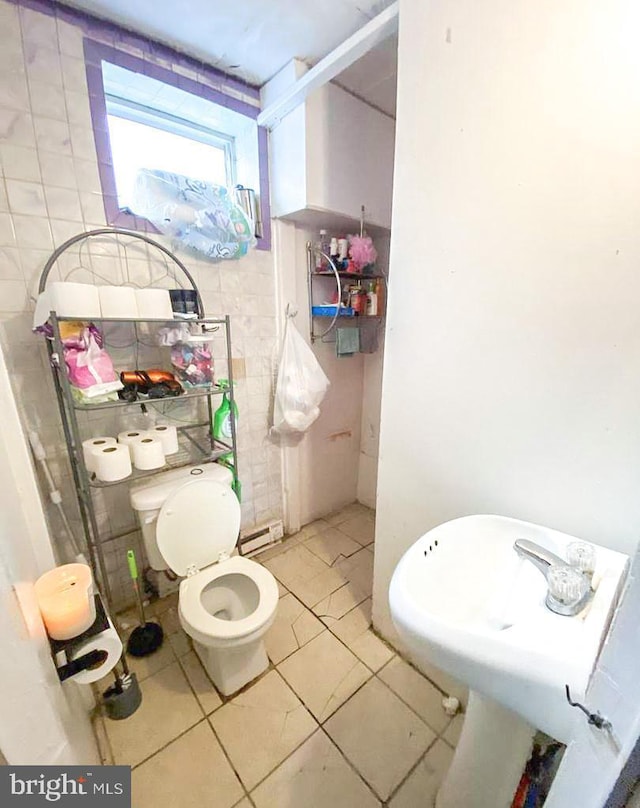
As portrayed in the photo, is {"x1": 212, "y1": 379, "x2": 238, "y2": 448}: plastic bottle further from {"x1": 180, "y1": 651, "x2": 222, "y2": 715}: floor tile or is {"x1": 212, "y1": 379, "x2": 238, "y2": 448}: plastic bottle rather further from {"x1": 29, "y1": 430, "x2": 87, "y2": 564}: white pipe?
{"x1": 180, "y1": 651, "x2": 222, "y2": 715}: floor tile

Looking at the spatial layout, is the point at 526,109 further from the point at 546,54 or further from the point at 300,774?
the point at 300,774

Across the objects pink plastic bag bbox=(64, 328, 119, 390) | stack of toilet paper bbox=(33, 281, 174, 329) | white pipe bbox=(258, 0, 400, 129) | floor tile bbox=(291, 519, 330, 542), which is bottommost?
floor tile bbox=(291, 519, 330, 542)

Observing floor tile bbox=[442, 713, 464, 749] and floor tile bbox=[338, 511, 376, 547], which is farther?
floor tile bbox=[338, 511, 376, 547]

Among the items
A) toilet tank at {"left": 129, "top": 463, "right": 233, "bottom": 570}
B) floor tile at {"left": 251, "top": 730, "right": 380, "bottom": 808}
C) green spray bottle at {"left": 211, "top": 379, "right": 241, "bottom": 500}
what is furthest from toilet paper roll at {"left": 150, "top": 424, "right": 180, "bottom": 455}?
floor tile at {"left": 251, "top": 730, "right": 380, "bottom": 808}

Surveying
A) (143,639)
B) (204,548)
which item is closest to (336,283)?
(204,548)

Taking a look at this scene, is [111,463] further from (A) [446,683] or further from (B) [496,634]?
(A) [446,683]

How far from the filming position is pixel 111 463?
3.55 feet

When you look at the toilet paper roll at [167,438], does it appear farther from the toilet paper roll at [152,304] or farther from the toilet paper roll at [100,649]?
the toilet paper roll at [100,649]

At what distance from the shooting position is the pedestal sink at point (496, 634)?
0.53m

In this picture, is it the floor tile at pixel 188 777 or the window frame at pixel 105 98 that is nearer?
the floor tile at pixel 188 777

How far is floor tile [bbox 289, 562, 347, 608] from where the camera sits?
161 centimetres

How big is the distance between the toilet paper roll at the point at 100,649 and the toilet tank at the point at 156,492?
0.37 meters

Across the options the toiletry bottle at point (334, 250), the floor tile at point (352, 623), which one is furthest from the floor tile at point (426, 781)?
the toiletry bottle at point (334, 250)

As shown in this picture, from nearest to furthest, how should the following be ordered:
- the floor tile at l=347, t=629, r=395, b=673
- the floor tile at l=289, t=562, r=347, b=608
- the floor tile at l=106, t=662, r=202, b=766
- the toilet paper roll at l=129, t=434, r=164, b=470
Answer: the floor tile at l=106, t=662, r=202, b=766 → the toilet paper roll at l=129, t=434, r=164, b=470 → the floor tile at l=347, t=629, r=395, b=673 → the floor tile at l=289, t=562, r=347, b=608
